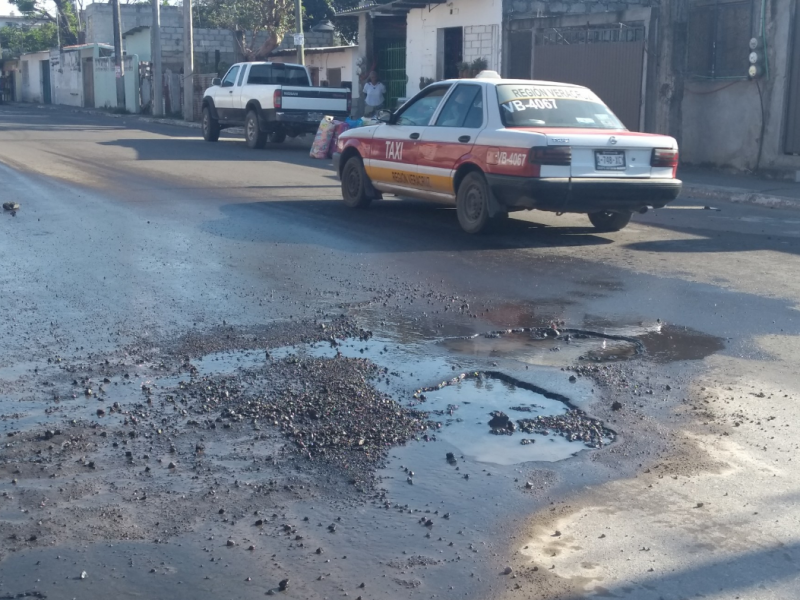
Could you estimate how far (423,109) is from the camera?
11.2 meters

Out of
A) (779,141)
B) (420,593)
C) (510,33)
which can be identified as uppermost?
(510,33)

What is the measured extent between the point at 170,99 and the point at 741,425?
130 feet

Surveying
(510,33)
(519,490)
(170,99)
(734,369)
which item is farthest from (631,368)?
(170,99)

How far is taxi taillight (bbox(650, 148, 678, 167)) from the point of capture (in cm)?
1002

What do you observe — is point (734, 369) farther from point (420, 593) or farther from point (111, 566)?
point (111, 566)

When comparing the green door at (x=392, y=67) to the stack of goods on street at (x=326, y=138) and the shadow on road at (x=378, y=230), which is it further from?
the shadow on road at (x=378, y=230)

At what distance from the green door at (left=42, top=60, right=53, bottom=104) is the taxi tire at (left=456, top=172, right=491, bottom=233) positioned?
210ft

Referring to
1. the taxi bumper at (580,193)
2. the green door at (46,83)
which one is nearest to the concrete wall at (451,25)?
the taxi bumper at (580,193)

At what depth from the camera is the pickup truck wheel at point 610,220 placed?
436 inches

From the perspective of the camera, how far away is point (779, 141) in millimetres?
16422

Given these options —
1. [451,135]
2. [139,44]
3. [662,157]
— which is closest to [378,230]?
[451,135]

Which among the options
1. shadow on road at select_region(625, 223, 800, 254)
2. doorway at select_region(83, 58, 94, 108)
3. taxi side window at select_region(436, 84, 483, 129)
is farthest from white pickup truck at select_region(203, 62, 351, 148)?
doorway at select_region(83, 58, 94, 108)

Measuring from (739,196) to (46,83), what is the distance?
2506 inches

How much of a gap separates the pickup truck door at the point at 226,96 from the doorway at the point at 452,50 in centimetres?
612
